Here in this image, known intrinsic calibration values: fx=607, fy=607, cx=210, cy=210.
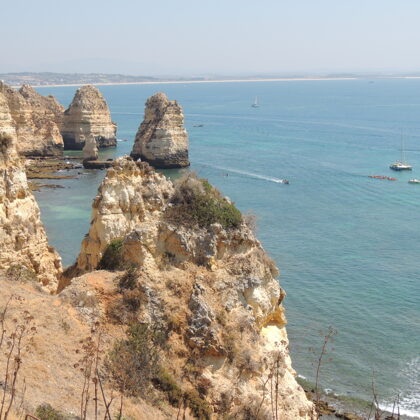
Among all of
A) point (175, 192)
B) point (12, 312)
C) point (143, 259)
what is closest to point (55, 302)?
point (12, 312)

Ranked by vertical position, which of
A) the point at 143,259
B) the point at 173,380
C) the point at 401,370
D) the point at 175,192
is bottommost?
the point at 401,370

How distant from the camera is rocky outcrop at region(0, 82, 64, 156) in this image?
8200cm

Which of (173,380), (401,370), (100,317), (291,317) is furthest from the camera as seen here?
(291,317)

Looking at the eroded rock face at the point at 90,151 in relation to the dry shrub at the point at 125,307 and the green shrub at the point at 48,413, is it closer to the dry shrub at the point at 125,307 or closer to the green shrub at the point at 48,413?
the dry shrub at the point at 125,307

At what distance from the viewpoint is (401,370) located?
28375 millimetres

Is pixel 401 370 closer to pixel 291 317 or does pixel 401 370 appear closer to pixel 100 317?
pixel 291 317

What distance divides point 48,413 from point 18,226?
10532 millimetres

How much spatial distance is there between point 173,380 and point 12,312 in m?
4.82

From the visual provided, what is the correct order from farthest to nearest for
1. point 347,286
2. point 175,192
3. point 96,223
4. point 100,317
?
point 347,286 → point 96,223 → point 175,192 → point 100,317

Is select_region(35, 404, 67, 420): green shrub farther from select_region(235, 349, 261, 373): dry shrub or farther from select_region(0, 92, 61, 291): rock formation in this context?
select_region(0, 92, 61, 291): rock formation

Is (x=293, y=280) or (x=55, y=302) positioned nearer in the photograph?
(x=55, y=302)

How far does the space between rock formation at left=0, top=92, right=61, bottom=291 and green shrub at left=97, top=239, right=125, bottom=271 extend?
3119 millimetres

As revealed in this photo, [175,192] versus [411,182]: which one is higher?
[175,192]

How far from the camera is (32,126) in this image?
85.2m
